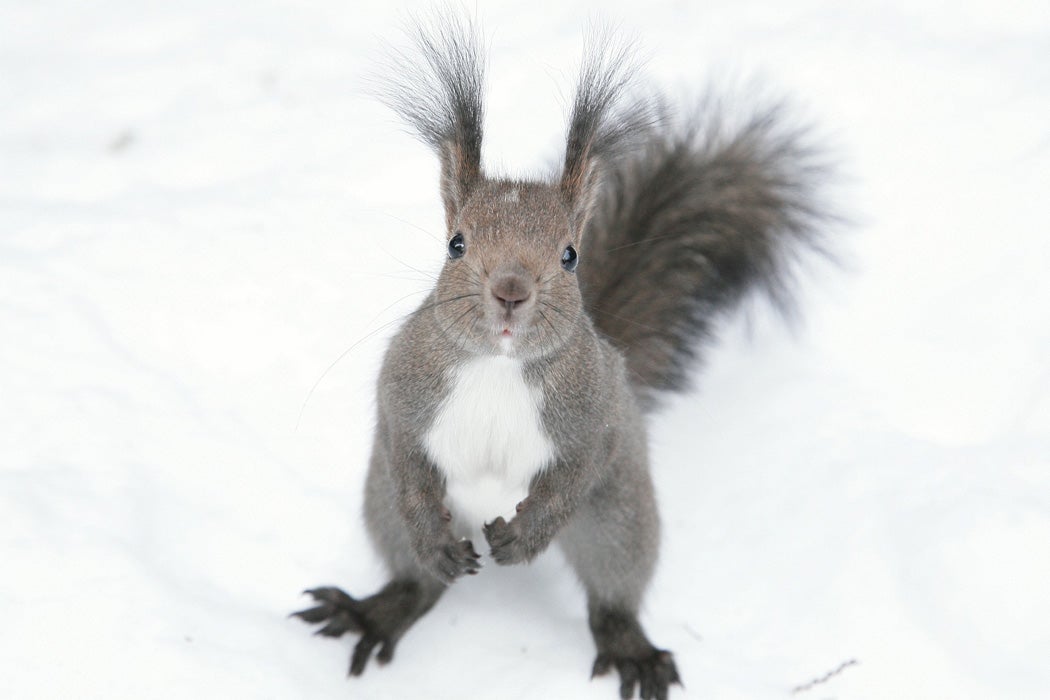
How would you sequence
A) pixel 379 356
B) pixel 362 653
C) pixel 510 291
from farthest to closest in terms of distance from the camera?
pixel 379 356, pixel 362 653, pixel 510 291

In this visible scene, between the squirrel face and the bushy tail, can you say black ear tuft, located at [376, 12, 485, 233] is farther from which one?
the bushy tail

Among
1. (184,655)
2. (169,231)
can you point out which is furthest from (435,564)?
(169,231)

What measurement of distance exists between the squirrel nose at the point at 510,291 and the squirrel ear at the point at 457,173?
0.44m

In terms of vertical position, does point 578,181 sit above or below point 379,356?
above

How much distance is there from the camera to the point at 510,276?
2.56m

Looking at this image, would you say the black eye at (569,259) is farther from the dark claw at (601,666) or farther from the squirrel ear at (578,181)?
the dark claw at (601,666)

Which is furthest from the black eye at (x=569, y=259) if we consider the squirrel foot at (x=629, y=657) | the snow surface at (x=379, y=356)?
the squirrel foot at (x=629, y=657)

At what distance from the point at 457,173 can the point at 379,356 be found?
37.0 inches

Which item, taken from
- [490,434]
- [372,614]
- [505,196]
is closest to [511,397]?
[490,434]

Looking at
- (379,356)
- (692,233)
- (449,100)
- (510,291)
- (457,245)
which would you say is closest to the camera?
(510,291)

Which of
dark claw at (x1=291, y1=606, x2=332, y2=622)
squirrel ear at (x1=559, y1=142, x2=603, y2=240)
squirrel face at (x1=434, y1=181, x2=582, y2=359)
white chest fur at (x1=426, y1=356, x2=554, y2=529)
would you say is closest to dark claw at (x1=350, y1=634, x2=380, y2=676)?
dark claw at (x1=291, y1=606, x2=332, y2=622)

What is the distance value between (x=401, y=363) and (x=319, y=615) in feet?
Result: 2.60

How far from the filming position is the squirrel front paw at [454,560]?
9.71 ft

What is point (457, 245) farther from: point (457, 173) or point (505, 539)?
point (505, 539)
